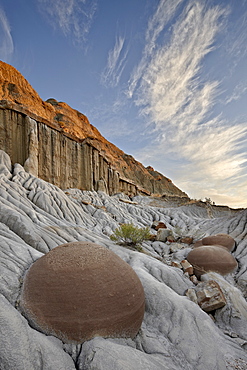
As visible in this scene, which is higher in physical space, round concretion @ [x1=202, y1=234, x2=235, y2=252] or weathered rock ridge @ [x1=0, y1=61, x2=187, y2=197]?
weathered rock ridge @ [x1=0, y1=61, x2=187, y2=197]

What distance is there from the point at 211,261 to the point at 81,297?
8.14 meters

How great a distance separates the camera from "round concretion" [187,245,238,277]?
932 cm

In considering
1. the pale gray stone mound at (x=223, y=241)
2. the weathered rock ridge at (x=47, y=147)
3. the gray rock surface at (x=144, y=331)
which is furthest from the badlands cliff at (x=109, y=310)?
the weathered rock ridge at (x=47, y=147)

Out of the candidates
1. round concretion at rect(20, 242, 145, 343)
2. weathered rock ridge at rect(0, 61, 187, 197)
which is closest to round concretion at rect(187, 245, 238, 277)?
round concretion at rect(20, 242, 145, 343)

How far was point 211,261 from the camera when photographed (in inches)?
370

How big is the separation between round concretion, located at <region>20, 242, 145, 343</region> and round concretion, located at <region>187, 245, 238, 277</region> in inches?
251

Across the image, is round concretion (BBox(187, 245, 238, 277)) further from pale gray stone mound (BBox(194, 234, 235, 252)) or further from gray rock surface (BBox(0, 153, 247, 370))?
pale gray stone mound (BBox(194, 234, 235, 252))

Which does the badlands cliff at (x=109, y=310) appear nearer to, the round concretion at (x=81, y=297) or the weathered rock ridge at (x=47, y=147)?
the round concretion at (x=81, y=297)

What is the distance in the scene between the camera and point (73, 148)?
30.0 meters

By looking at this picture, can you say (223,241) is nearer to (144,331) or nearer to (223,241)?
(223,241)

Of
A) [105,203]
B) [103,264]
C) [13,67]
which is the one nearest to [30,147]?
[105,203]

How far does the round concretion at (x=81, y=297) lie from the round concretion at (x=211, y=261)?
251 inches

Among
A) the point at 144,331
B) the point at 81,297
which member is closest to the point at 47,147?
the point at 81,297

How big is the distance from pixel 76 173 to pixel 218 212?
101 ft
